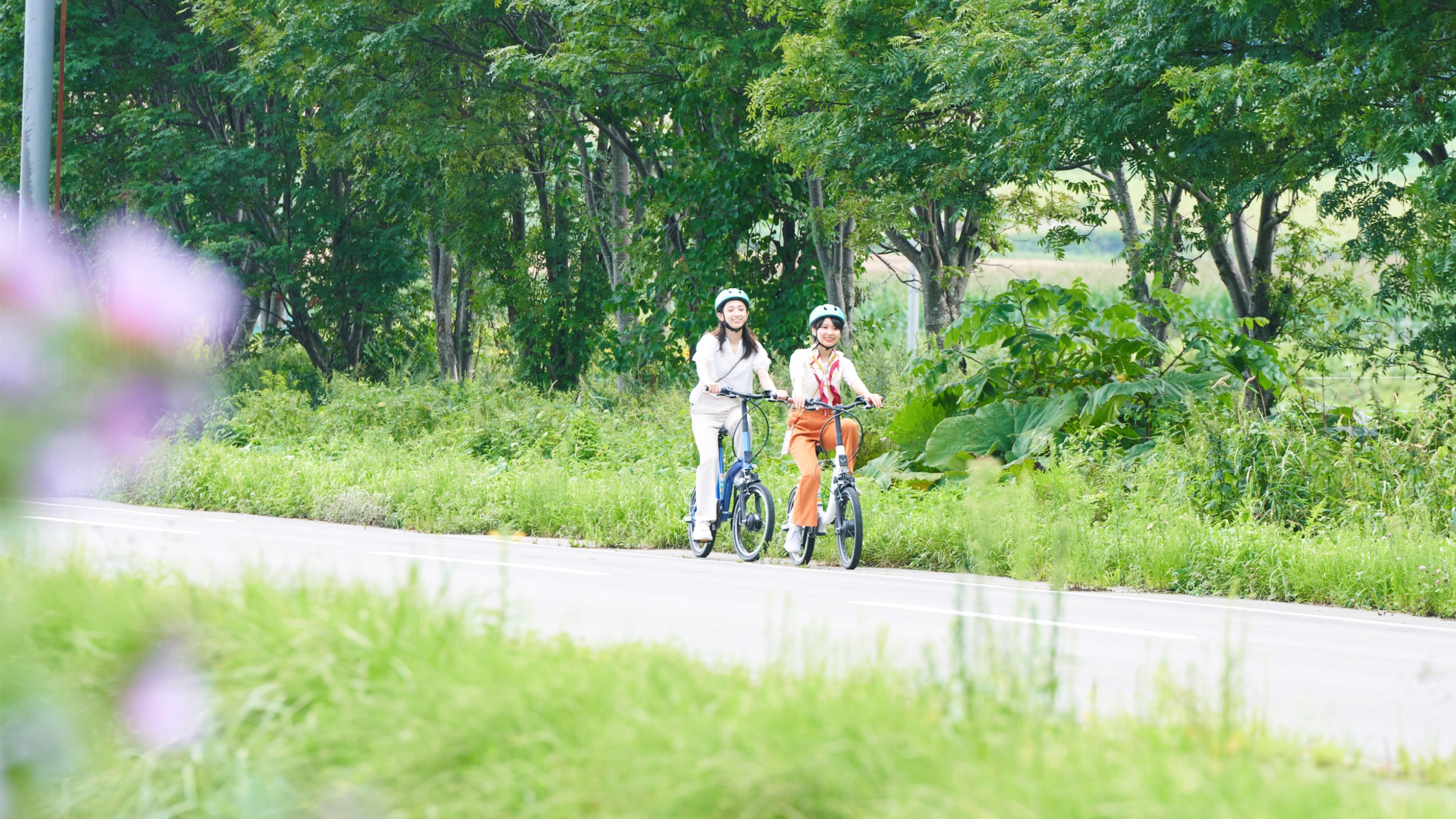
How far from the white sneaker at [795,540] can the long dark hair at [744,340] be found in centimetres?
144

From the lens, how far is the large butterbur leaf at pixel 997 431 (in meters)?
15.5

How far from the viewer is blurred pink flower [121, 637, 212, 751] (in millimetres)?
4875

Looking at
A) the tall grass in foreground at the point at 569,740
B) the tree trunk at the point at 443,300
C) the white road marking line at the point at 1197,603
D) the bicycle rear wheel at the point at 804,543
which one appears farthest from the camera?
the tree trunk at the point at 443,300

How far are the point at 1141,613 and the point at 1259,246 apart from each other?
16.4m

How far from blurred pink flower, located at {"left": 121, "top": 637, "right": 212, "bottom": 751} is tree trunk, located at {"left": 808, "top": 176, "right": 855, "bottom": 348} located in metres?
19.1

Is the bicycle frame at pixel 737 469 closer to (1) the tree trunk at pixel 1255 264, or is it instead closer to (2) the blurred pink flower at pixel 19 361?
(2) the blurred pink flower at pixel 19 361

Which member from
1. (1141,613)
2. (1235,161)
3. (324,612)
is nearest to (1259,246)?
(1235,161)

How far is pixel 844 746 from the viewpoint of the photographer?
4113 mm

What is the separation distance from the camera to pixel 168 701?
5.08m

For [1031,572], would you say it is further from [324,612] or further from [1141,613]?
[324,612]

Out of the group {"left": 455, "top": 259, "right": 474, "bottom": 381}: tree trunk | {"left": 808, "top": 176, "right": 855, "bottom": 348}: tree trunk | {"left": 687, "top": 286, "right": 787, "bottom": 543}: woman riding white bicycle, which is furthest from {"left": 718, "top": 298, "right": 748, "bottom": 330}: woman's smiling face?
{"left": 455, "top": 259, "right": 474, "bottom": 381}: tree trunk

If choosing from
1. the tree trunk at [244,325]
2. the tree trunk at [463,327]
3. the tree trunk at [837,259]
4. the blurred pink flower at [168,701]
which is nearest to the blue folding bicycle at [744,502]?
the blurred pink flower at [168,701]

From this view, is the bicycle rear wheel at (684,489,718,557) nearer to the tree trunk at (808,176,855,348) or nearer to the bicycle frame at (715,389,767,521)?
the bicycle frame at (715,389,767,521)

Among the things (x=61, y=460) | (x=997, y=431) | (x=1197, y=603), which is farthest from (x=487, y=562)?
(x=61, y=460)
